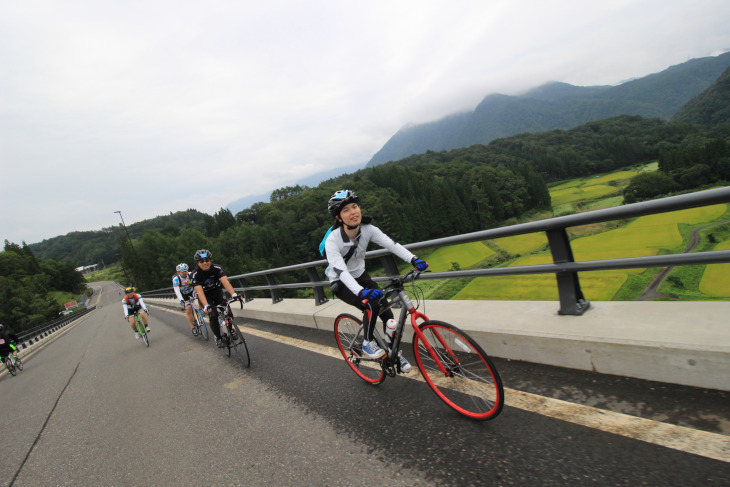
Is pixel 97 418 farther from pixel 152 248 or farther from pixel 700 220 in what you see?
pixel 152 248

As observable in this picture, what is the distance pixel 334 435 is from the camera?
9.29 ft

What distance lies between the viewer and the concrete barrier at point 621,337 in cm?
225

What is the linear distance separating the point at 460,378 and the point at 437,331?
0.42 meters

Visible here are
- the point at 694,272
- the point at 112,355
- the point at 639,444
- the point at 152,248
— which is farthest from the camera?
the point at 152,248

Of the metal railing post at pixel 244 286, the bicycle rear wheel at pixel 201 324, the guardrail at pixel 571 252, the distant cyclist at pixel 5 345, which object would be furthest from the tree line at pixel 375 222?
the guardrail at pixel 571 252

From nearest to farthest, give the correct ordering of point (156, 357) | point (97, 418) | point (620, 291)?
point (97, 418) → point (156, 357) → point (620, 291)

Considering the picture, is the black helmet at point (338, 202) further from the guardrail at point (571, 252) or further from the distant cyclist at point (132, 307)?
the distant cyclist at point (132, 307)

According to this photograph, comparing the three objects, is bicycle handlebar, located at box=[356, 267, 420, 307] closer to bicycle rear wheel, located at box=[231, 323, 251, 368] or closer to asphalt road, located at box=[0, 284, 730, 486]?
asphalt road, located at box=[0, 284, 730, 486]

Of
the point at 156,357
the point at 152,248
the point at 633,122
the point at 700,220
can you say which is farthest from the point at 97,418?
the point at 633,122

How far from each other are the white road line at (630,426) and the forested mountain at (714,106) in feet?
487

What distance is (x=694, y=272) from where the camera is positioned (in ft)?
80.7

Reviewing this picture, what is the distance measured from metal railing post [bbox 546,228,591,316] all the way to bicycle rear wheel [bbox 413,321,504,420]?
124 centimetres

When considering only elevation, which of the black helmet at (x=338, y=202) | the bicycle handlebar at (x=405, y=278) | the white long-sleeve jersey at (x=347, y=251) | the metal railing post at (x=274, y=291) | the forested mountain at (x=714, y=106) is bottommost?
the metal railing post at (x=274, y=291)

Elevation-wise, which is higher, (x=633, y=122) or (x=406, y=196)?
(x=633, y=122)
